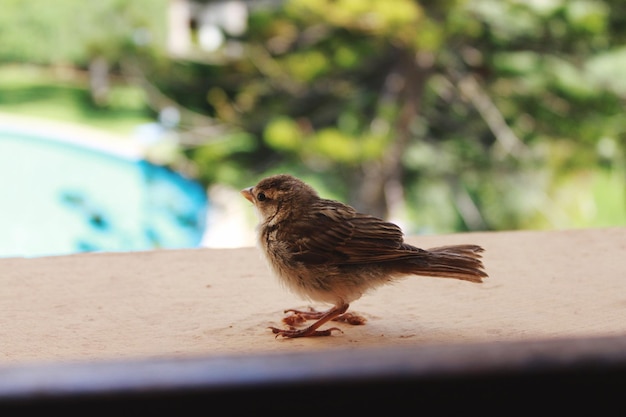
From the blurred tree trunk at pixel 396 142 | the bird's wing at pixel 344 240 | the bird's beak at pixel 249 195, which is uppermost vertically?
the blurred tree trunk at pixel 396 142

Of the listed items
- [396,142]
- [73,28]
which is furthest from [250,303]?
[73,28]

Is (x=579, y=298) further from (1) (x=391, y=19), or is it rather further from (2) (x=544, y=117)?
(2) (x=544, y=117)

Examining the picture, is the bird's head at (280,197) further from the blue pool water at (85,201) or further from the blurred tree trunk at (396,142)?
the blue pool water at (85,201)

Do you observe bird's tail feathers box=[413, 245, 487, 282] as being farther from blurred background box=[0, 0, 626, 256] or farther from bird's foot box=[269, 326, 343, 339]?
blurred background box=[0, 0, 626, 256]

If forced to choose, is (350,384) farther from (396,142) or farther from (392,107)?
(396,142)

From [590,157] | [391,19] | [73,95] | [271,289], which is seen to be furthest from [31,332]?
[73,95]

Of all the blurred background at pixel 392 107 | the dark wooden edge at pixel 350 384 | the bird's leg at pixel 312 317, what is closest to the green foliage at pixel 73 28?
the blurred background at pixel 392 107
